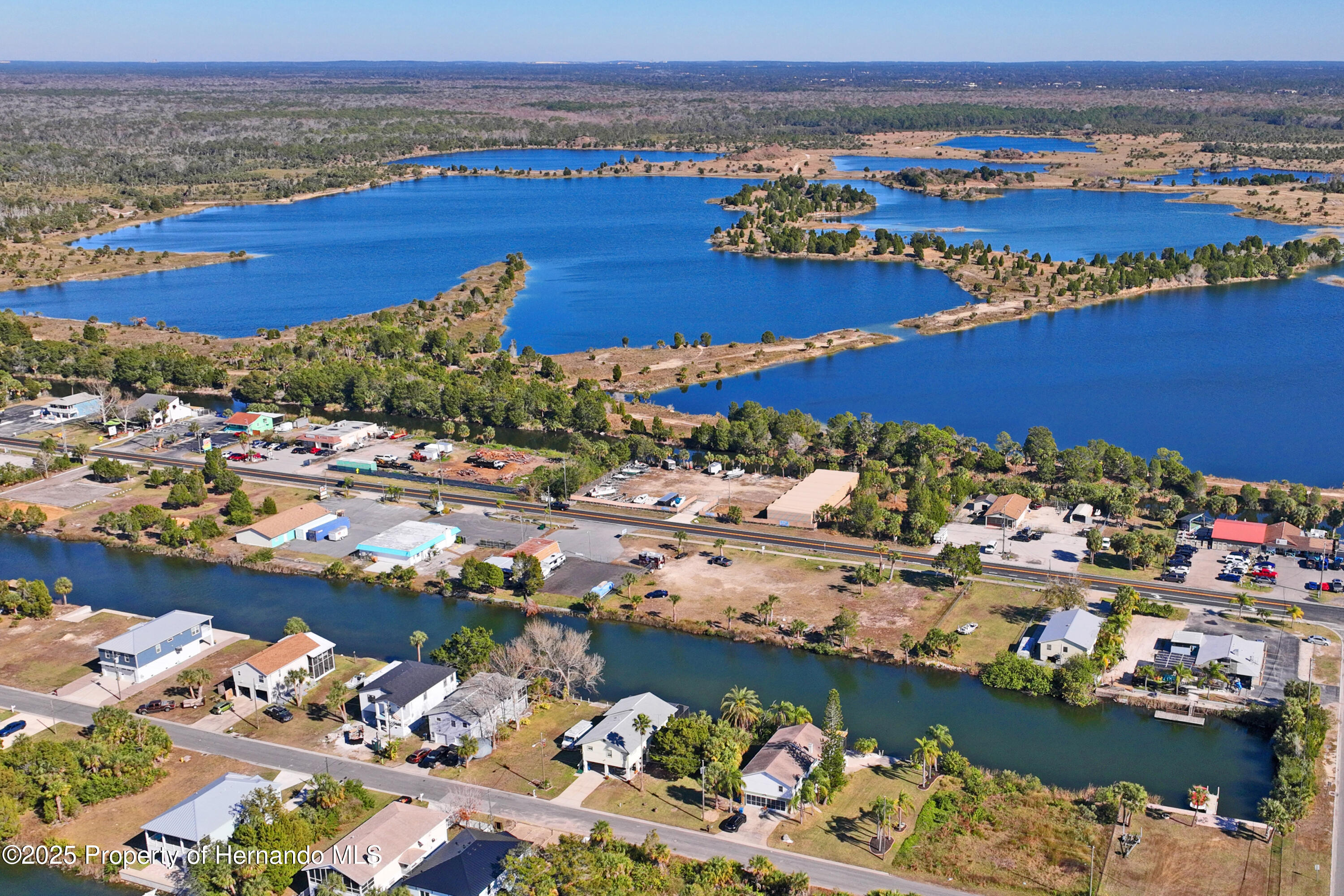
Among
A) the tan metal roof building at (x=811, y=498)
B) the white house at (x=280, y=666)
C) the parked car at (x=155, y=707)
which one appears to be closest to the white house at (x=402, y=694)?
the white house at (x=280, y=666)

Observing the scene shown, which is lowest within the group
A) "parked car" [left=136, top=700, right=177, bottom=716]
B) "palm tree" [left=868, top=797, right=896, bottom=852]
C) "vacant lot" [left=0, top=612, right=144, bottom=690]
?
"vacant lot" [left=0, top=612, right=144, bottom=690]

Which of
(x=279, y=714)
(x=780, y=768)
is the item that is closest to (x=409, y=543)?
(x=279, y=714)

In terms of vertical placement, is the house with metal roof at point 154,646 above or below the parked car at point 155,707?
above

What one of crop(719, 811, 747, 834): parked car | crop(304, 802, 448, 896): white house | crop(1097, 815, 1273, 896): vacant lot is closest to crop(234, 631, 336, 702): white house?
crop(304, 802, 448, 896): white house

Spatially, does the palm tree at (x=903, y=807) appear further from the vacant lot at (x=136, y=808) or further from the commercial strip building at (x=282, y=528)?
the commercial strip building at (x=282, y=528)

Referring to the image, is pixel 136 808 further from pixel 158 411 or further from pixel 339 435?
pixel 158 411

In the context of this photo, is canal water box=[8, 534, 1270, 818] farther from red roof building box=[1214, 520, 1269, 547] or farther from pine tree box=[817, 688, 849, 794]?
red roof building box=[1214, 520, 1269, 547]

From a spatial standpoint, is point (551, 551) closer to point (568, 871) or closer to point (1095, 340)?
point (568, 871)
